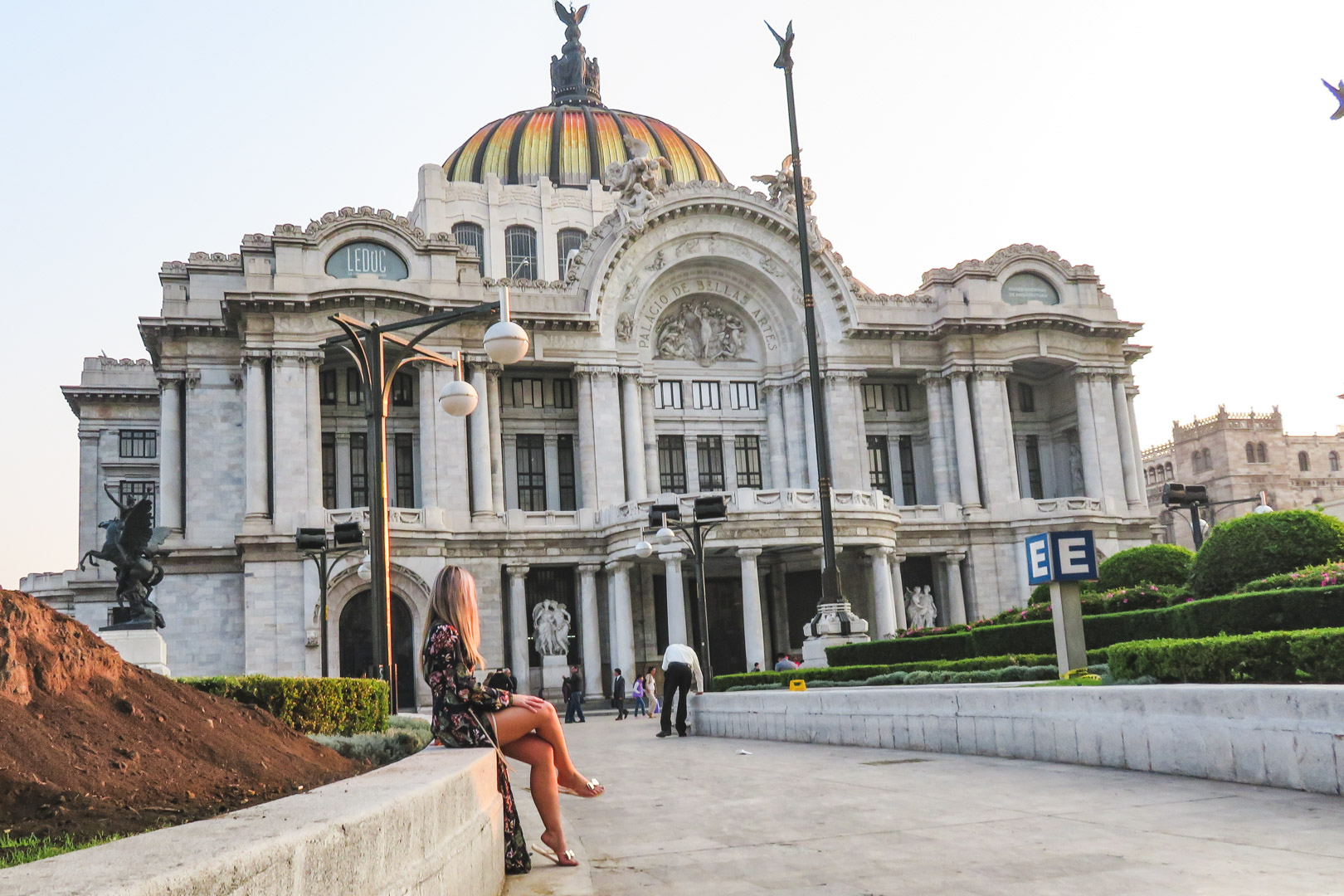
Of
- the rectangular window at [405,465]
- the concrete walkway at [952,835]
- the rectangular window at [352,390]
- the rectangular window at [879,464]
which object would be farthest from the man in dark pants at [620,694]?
the concrete walkway at [952,835]

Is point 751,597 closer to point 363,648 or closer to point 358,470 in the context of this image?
point 363,648

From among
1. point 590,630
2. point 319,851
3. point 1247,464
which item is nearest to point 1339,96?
point 319,851

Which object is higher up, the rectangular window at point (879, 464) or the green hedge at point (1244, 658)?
the rectangular window at point (879, 464)

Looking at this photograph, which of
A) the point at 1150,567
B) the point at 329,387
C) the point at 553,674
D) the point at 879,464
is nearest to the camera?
the point at 1150,567

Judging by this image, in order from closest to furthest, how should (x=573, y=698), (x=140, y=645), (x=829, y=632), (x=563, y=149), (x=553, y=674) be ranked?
(x=140, y=645) < (x=829, y=632) < (x=573, y=698) < (x=553, y=674) < (x=563, y=149)

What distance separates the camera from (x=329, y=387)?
46.2m

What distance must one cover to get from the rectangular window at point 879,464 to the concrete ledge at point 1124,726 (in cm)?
3341

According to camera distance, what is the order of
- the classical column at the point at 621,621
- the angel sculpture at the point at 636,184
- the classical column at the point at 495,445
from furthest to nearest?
the angel sculpture at the point at 636,184 < the classical column at the point at 495,445 < the classical column at the point at 621,621

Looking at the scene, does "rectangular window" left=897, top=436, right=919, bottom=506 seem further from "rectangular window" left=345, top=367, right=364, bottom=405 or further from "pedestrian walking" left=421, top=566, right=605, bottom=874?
"pedestrian walking" left=421, top=566, right=605, bottom=874

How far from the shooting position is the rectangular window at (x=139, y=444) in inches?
2280

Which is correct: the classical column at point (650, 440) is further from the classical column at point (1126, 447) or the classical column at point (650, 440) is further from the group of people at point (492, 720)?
the group of people at point (492, 720)

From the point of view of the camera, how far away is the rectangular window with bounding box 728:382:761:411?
50656 millimetres

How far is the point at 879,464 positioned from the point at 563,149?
29732 millimetres

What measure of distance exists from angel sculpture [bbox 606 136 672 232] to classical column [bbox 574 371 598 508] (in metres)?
6.42
